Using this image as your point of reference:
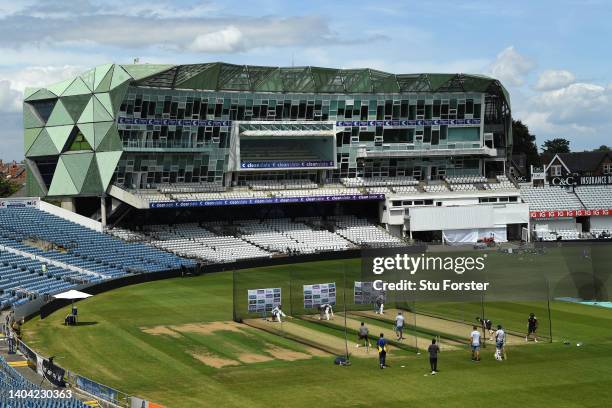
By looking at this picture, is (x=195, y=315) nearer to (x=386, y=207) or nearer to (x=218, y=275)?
(x=218, y=275)

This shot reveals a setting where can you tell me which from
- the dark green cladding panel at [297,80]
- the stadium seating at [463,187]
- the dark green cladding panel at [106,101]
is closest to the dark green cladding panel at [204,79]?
the dark green cladding panel at [106,101]

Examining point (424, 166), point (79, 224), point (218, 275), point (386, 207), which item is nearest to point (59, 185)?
point (79, 224)

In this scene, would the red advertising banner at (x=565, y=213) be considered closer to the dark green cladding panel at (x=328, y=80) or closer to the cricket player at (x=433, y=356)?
the dark green cladding panel at (x=328, y=80)

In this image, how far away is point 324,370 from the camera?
3881cm

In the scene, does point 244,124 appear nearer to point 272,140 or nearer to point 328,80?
point 272,140

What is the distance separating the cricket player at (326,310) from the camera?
5072 cm

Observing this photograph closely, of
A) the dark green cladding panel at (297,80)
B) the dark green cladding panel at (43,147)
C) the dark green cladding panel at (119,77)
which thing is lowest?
the dark green cladding panel at (43,147)

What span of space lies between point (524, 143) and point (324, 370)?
13947 centimetres

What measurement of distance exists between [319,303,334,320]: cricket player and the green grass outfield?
171 inches

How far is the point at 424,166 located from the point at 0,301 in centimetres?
A: 6434

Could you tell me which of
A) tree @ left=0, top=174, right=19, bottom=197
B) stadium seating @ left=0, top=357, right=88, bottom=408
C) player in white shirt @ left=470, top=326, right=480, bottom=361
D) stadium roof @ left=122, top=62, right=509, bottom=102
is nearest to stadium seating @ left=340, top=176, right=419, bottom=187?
stadium roof @ left=122, top=62, right=509, bottom=102

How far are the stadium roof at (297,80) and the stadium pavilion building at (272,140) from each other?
0.13 meters

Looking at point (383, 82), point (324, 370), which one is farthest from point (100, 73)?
point (324, 370)

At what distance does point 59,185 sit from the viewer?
92688mm
